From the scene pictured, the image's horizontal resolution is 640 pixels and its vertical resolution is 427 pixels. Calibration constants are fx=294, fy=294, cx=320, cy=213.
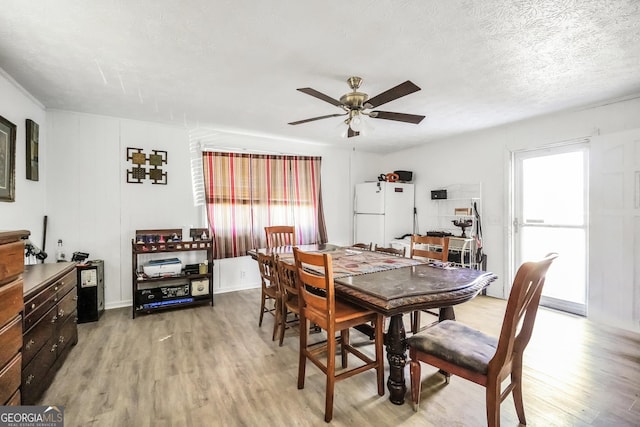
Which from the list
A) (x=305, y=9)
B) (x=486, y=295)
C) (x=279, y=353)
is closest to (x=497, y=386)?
(x=279, y=353)

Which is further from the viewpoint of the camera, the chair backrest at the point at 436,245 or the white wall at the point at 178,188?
the white wall at the point at 178,188

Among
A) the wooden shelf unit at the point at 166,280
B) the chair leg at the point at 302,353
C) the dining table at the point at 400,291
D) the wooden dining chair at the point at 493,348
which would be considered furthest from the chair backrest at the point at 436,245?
the wooden shelf unit at the point at 166,280

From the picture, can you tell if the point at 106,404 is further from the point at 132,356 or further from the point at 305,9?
the point at 305,9

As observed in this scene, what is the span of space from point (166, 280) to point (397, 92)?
3485mm

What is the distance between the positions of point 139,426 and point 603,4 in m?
3.61

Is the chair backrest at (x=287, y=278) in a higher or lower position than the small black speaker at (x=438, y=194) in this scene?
lower

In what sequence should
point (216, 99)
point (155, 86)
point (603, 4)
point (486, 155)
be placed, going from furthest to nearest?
point (486, 155)
point (216, 99)
point (155, 86)
point (603, 4)

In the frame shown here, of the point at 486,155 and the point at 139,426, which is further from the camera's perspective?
the point at 486,155

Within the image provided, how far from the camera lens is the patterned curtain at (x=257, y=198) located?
4359 millimetres

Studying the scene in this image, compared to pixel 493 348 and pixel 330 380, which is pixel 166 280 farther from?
pixel 493 348

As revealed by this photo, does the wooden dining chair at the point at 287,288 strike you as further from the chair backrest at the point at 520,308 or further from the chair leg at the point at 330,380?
the chair backrest at the point at 520,308

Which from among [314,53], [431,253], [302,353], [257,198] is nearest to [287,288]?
[302,353]

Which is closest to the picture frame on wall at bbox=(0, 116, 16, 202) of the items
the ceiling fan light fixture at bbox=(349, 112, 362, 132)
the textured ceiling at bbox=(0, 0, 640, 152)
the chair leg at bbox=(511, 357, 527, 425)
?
the textured ceiling at bbox=(0, 0, 640, 152)

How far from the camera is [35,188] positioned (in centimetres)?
321
